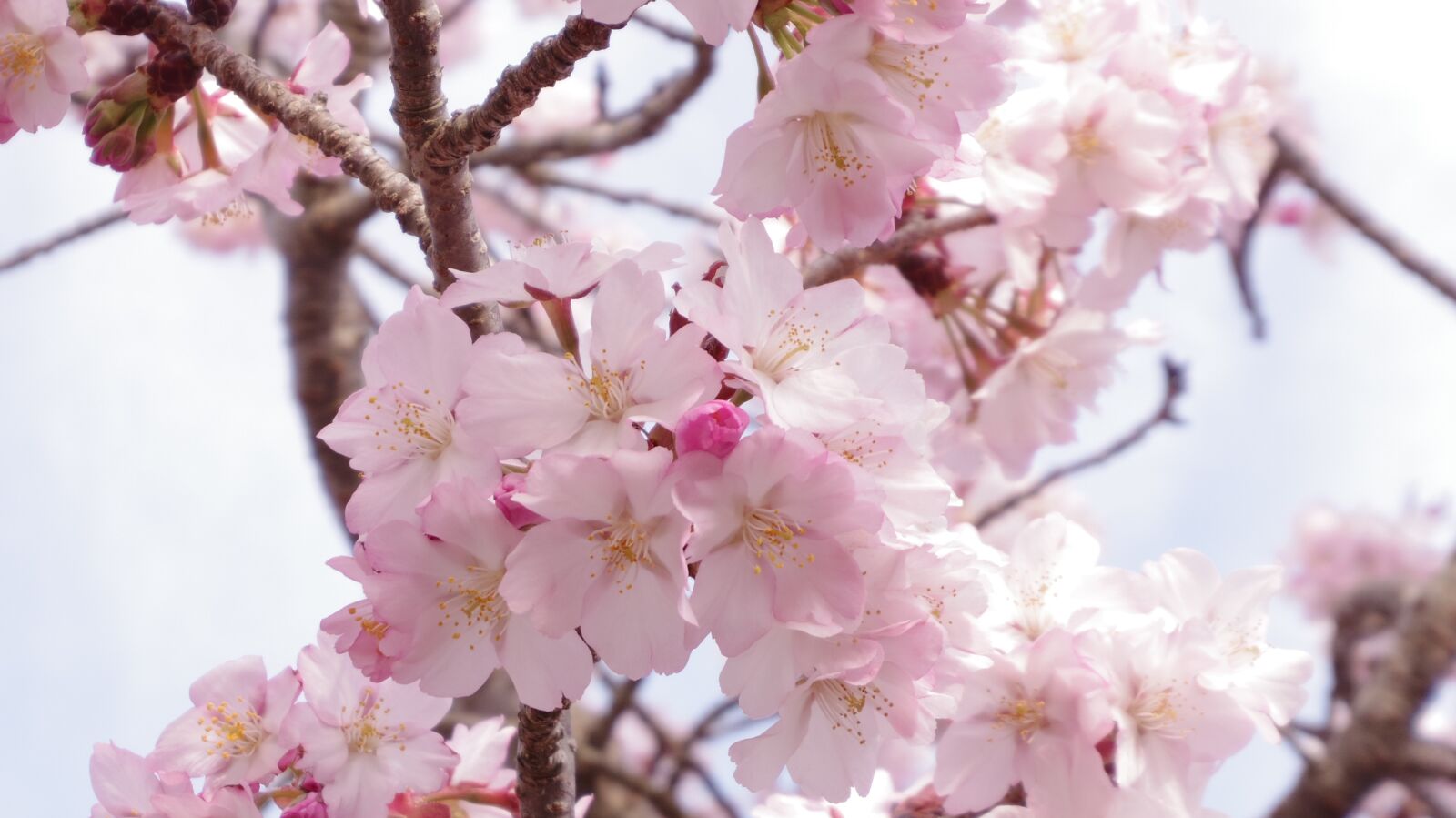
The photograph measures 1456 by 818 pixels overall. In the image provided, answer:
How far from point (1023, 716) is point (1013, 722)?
0.01 metres

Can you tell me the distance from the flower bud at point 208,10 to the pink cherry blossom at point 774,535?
2.83 ft

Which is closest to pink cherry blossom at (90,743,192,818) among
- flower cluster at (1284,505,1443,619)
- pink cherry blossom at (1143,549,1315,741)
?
pink cherry blossom at (1143,549,1315,741)

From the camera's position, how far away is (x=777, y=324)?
0.93 metres

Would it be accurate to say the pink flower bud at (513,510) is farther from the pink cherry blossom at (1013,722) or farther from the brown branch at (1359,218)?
the brown branch at (1359,218)

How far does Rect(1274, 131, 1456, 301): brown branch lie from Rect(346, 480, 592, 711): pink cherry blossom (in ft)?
8.71

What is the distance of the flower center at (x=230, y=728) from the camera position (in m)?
1.17

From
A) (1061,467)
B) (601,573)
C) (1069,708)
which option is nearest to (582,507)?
(601,573)

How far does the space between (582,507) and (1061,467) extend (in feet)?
6.24

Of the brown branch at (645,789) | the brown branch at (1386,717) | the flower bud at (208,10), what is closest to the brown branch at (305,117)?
the flower bud at (208,10)

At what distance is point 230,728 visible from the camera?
1180 mm

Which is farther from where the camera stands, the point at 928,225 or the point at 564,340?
the point at 928,225

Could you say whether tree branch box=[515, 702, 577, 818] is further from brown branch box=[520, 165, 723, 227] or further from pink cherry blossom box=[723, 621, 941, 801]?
brown branch box=[520, 165, 723, 227]

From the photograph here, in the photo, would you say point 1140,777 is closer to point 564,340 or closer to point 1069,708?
point 1069,708

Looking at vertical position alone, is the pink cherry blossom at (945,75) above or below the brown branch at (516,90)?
below
